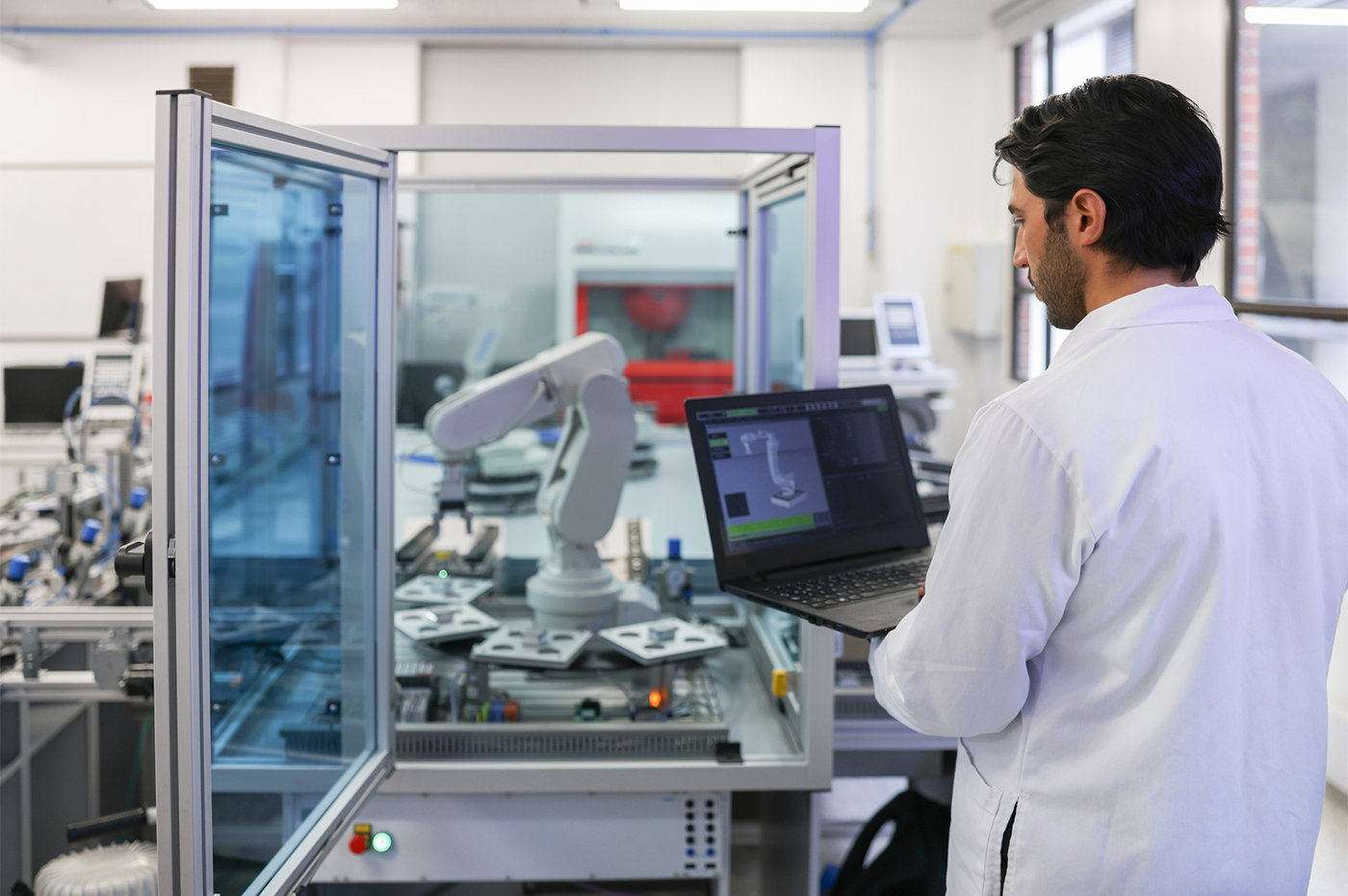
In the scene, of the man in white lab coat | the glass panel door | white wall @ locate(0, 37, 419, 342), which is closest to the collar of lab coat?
the man in white lab coat

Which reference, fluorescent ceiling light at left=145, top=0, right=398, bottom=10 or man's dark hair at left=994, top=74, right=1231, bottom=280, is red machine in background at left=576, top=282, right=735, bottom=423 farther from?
man's dark hair at left=994, top=74, right=1231, bottom=280

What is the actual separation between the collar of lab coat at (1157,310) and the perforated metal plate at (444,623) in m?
1.57

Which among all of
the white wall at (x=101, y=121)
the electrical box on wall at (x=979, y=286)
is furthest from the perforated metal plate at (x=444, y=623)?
the white wall at (x=101, y=121)

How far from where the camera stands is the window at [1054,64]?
4.33 meters

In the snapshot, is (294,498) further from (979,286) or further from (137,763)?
(979,286)

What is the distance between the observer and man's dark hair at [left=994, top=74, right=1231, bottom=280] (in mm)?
964

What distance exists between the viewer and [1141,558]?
91cm

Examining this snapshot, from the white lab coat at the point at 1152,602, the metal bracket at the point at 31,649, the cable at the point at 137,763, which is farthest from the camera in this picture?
the cable at the point at 137,763

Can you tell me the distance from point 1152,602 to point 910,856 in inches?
57.6

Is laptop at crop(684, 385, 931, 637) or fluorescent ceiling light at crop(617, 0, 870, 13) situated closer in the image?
laptop at crop(684, 385, 931, 637)

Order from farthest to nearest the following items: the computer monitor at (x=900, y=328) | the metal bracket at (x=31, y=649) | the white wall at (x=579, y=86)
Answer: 1. the white wall at (x=579, y=86)
2. the computer monitor at (x=900, y=328)
3. the metal bracket at (x=31, y=649)

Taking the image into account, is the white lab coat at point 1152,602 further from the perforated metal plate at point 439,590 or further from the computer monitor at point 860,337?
the computer monitor at point 860,337

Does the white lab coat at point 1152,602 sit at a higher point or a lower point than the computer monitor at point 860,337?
lower

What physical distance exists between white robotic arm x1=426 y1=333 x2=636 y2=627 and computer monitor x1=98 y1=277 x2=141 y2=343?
9.49ft
